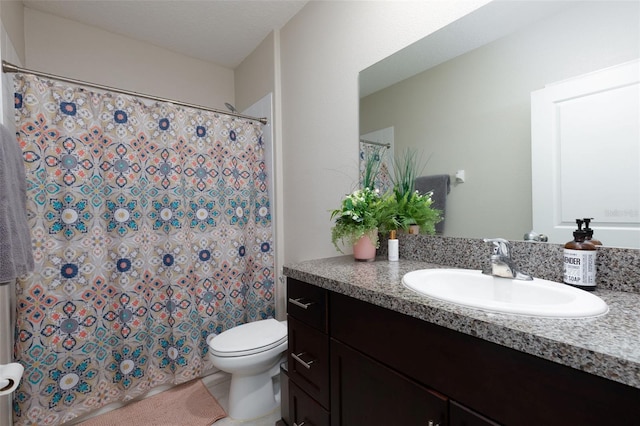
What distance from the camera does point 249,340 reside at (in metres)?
1.60

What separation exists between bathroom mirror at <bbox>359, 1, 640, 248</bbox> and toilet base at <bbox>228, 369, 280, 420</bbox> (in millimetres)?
1330

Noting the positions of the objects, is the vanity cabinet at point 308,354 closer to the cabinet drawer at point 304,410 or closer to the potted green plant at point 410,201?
the cabinet drawer at point 304,410

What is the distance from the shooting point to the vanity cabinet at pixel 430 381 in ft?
1.59

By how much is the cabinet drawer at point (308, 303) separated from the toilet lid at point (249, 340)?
490 millimetres

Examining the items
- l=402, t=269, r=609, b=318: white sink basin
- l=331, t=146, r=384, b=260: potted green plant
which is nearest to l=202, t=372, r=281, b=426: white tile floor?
l=331, t=146, r=384, b=260: potted green plant

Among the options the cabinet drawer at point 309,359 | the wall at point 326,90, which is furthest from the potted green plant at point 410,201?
the cabinet drawer at point 309,359

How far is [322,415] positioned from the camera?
3.40 ft

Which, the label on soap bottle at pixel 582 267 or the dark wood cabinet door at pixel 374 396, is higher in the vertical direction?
the label on soap bottle at pixel 582 267

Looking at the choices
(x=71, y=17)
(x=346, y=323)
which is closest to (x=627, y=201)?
(x=346, y=323)

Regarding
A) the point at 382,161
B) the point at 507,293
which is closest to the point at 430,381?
the point at 507,293

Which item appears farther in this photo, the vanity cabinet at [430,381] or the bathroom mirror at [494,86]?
the bathroom mirror at [494,86]

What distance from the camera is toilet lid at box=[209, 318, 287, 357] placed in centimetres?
151

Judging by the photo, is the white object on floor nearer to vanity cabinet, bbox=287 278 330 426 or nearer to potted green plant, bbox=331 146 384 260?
vanity cabinet, bbox=287 278 330 426

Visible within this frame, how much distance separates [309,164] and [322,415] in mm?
1341
